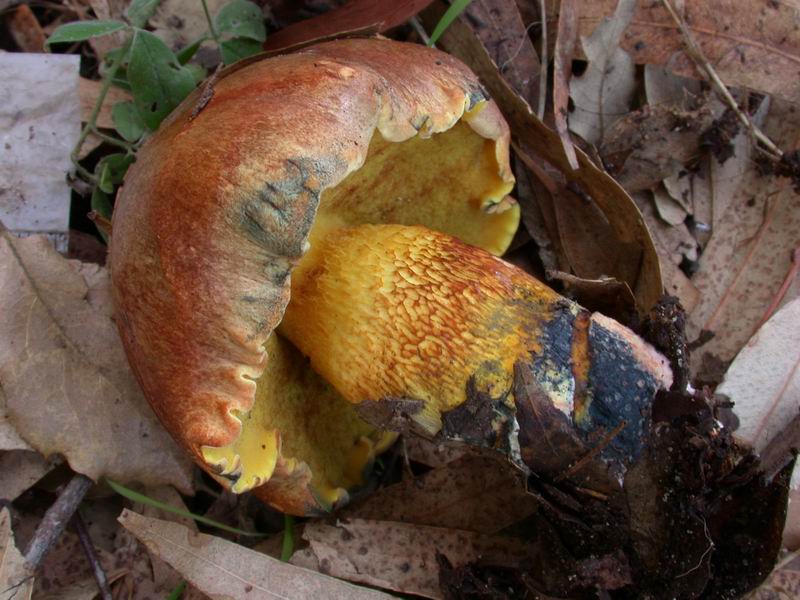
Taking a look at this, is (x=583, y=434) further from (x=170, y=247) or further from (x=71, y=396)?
(x=71, y=396)

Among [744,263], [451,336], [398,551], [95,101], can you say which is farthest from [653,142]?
[95,101]

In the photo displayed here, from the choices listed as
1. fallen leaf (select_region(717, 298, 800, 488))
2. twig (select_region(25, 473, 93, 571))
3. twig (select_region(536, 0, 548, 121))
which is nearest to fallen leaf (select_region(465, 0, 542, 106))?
→ twig (select_region(536, 0, 548, 121))

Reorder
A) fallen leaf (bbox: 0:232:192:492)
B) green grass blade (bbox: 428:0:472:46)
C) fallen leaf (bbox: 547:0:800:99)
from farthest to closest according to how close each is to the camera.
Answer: fallen leaf (bbox: 547:0:800:99)
green grass blade (bbox: 428:0:472:46)
fallen leaf (bbox: 0:232:192:492)

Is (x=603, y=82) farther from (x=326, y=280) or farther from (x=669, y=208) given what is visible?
(x=326, y=280)

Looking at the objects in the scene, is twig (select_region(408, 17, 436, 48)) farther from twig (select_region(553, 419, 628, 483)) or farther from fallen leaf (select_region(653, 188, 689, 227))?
twig (select_region(553, 419, 628, 483))

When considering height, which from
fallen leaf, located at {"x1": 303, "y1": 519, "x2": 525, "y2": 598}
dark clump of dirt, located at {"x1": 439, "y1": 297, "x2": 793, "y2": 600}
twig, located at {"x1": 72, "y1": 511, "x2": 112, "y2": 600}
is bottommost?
twig, located at {"x1": 72, "y1": 511, "x2": 112, "y2": 600}
